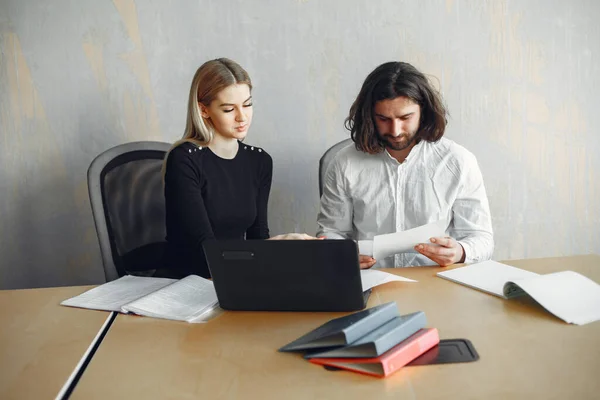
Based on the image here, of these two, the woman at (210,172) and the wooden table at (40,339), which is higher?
the woman at (210,172)

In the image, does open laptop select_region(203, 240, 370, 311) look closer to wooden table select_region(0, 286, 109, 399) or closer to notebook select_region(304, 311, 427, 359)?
notebook select_region(304, 311, 427, 359)

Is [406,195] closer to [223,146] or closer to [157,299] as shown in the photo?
[223,146]

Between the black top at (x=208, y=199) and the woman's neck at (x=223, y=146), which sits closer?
the black top at (x=208, y=199)

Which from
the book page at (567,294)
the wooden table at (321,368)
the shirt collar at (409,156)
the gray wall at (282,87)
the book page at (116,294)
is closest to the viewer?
the wooden table at (321,368)

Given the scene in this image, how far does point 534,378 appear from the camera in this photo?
1.03m

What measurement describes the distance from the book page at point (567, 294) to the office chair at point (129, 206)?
1.23 meters

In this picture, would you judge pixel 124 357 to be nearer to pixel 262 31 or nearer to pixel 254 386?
pixel 254 386

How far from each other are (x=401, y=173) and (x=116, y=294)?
3.35ft

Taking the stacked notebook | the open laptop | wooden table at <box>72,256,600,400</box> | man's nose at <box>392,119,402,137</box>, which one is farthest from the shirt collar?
the stacked notebook

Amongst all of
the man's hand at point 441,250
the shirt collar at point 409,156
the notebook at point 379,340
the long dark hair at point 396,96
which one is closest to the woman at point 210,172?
the long dark hair at point 396,96

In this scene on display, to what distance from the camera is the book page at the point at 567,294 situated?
128 cm

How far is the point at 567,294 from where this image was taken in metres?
1.37

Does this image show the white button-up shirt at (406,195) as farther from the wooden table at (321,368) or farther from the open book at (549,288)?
the wooden table at (321,368)

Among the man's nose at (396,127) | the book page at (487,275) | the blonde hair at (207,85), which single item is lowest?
the book page at (487,275)
